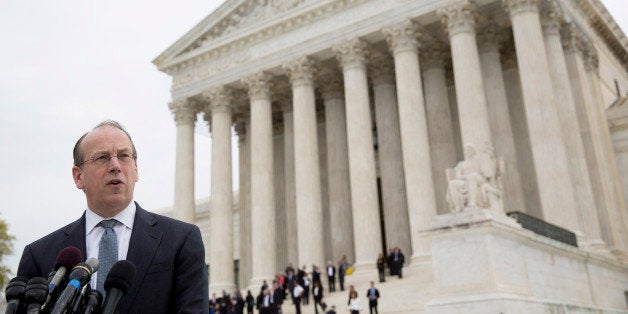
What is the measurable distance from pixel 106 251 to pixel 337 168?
3616 centimetres

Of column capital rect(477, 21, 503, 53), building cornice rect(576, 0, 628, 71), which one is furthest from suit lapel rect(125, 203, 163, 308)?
building cornice rect(576, 0, 628, 71)

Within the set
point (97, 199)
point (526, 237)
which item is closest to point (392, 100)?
point (526, 237)

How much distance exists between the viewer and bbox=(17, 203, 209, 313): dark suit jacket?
11.0 feet

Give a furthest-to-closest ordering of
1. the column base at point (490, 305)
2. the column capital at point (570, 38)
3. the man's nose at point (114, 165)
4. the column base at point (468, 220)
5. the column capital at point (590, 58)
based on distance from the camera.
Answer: the column capital at point (590, 58), the column capital at point (570, 38), the column base at point (468, 220), the column base at point (490, 305), the man's nose at point (114, 165)

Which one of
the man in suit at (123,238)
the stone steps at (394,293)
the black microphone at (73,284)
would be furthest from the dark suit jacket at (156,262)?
the stone steps at (394,293)

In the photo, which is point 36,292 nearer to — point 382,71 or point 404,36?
point 404,36

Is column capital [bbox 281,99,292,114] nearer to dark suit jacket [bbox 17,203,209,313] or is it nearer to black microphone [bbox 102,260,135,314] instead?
dark suit jacket [bbox 17,203,209,313]

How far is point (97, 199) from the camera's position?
3.51 meters

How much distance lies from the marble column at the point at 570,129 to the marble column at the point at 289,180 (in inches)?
714

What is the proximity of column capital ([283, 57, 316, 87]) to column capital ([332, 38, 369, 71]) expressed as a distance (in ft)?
8.36

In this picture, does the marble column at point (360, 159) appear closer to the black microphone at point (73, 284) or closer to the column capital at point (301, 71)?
the column capital at point (301, 71)

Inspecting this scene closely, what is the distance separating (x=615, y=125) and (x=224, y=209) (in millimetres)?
24667

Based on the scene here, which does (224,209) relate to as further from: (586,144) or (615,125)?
(615,125)

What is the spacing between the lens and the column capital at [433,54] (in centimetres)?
3644
